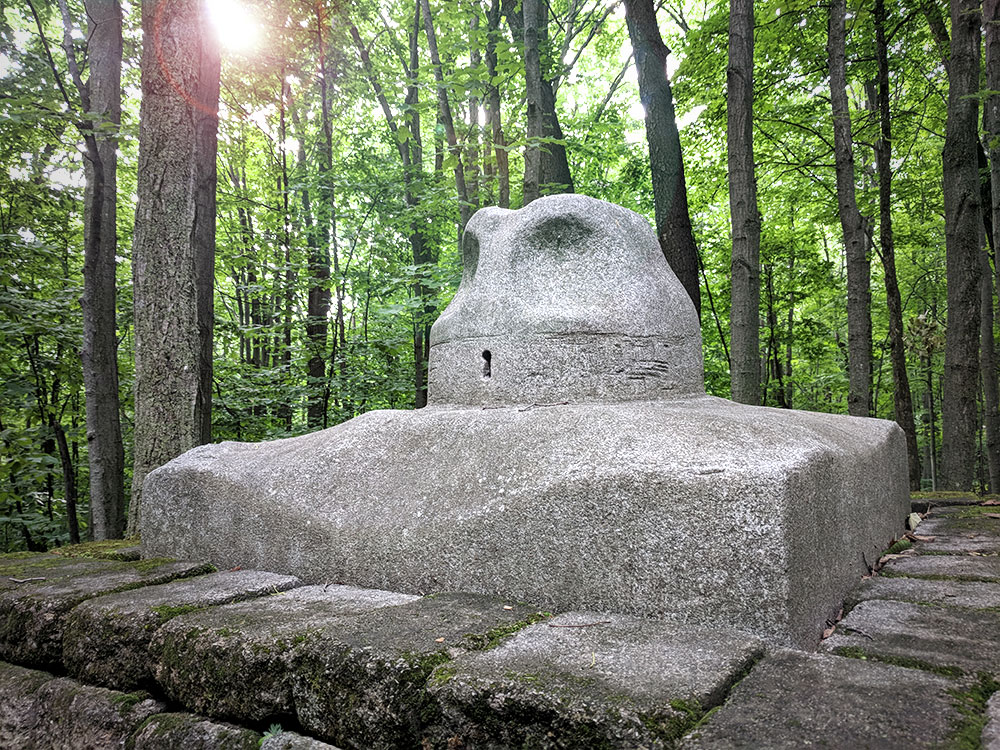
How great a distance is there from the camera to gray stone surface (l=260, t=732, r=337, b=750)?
1623 mm

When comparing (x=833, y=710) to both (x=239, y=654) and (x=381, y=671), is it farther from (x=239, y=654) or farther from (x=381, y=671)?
(x=239, y=654)

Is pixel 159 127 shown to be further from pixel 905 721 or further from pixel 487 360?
pixel 905 721

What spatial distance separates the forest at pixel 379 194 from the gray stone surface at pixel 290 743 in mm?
2697

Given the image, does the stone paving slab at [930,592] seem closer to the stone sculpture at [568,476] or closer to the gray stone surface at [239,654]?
the stone sculpture at [568,476]

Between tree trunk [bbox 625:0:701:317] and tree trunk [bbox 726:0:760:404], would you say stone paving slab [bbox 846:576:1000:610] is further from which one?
tree trunk [bbox 625:0:701:317]

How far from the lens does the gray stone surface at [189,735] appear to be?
1725 mm

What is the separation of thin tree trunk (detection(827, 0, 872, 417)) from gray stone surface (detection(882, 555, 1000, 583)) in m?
3.68

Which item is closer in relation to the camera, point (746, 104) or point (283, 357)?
point (746, 104)

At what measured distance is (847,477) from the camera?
7.73 ft

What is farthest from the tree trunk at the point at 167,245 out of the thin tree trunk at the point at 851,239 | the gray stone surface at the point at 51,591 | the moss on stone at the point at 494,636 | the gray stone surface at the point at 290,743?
the thin tree trunk at the point at 851,239

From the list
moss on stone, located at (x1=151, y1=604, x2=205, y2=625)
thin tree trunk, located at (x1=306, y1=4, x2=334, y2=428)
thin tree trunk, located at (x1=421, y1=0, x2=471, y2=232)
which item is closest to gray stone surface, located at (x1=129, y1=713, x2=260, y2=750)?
moss on stone, located at (x1=151, y1=604, x2=205, y2=625)

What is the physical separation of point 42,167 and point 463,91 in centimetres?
530

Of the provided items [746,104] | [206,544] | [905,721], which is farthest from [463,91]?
[905,721]

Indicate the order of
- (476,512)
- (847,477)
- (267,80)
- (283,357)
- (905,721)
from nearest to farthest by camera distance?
(905,721)
(476,512)
(847,477)
(267,80)
(283,357)
